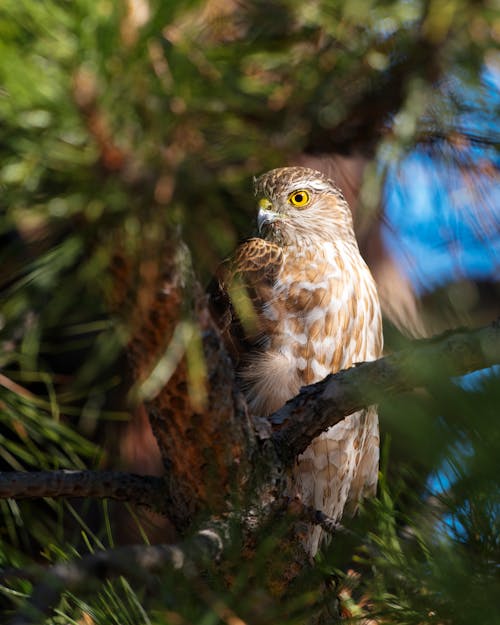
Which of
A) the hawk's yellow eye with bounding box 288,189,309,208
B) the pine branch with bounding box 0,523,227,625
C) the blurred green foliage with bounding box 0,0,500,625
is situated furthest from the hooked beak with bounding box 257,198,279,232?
the pine branch with bounding box 0,523,227,625

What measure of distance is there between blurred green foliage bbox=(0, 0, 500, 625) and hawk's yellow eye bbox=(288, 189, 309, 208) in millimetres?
1703

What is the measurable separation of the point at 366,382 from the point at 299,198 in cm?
183

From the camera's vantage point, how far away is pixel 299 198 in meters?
3.46

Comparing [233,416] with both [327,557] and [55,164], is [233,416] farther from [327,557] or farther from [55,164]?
[55,164]

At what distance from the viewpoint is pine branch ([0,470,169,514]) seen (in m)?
1.87

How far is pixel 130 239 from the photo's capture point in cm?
132

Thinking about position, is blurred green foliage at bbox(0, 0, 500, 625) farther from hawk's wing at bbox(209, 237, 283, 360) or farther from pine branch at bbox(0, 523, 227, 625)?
hawk's wing at bbox(209, 237, 283, 360)

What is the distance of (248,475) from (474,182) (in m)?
0.79

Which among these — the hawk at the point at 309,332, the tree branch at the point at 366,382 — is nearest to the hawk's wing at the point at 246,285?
the hawk at the point at 309,332

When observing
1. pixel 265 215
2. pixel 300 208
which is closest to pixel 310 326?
pixel 265 215

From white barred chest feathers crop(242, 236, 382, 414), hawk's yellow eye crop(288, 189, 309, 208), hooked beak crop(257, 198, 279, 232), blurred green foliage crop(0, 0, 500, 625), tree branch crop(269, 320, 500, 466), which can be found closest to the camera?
blurred green foliage crop(0, 0, 500, 625)

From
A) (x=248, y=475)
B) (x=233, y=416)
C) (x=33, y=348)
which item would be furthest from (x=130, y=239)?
(x=33, y=348)

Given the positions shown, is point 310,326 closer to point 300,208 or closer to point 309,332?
point 309,332

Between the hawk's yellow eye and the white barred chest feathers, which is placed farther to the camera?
the hawk's yellow eye
